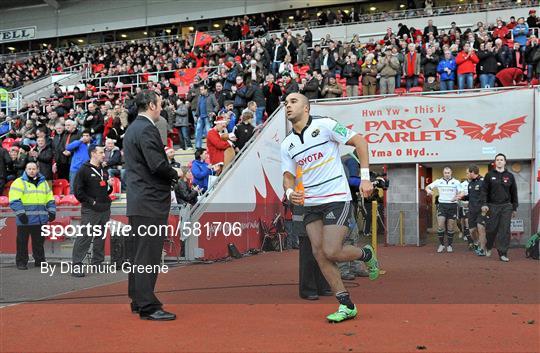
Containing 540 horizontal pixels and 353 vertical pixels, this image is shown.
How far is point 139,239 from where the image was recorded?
5566mm

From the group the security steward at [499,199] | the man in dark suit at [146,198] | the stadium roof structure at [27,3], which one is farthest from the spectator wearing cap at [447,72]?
the stadium roof structure at [27,3]

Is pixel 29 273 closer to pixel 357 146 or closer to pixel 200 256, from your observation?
pixel 200 256

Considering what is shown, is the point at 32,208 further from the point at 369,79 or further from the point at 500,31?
the point at 500,31

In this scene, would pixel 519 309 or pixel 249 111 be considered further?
pixel 249 111

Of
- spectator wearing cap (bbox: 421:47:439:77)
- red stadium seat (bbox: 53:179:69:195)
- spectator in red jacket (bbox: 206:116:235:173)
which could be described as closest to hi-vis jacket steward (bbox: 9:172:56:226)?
spectator in red jacket (bbox: 206:116:235:173)

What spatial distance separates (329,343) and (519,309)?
7.82 ft

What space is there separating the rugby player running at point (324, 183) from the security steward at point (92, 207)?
4.85 m

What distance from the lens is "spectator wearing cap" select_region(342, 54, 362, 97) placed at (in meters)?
17.2

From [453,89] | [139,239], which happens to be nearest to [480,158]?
[453,89]

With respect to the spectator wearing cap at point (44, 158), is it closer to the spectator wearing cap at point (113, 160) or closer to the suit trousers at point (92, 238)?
the spectator wearing cap at point (113, 160)

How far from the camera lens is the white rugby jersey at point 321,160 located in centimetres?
561

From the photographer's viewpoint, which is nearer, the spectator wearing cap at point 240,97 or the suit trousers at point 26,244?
the suit trousers at point 26,244

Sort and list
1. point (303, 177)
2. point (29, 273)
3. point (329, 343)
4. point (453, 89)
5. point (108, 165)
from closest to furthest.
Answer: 1. point (329, 343)
2. point (303, 177)
3. point (29, 273)
4. point (108, 165)
5. point (453, 89)

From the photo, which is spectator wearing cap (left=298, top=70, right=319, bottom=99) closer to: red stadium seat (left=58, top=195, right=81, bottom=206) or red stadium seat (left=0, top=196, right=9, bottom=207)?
red stadium seat (left=58, top=195, right=81, bottom=206)
